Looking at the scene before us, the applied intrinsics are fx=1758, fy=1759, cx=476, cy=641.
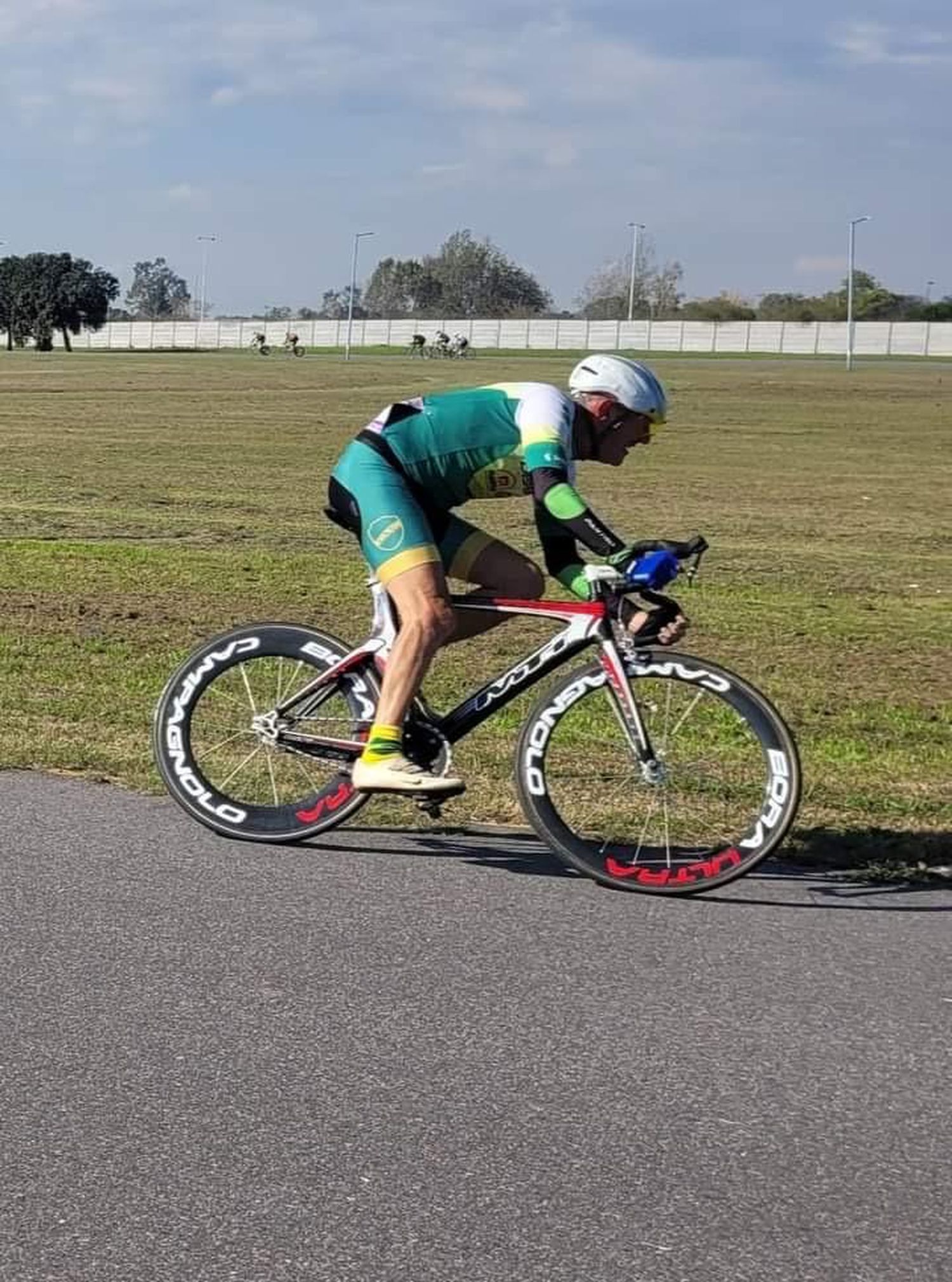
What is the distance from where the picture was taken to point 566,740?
18.7 ft

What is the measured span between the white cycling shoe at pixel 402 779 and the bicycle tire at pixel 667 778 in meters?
0.24

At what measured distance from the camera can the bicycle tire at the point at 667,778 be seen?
17.9ft

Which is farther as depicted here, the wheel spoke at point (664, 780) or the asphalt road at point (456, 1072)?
the wheel spoke at point (664, 780)

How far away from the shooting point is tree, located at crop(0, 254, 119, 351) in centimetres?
12247

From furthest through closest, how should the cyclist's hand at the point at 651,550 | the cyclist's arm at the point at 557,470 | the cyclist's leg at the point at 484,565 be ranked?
the cyclist's leg at the point at 484,565 → the cyclist's hand at the point at 651,550 → the cyclist's arm at the point at 557,470

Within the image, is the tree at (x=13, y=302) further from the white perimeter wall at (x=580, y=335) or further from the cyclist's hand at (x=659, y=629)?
the cyclist's hand at (x=659, y=629)

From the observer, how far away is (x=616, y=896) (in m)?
5.44

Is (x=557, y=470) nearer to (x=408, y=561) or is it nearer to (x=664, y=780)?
(x=408, y=561)

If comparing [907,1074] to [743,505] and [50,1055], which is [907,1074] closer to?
[50,1055]

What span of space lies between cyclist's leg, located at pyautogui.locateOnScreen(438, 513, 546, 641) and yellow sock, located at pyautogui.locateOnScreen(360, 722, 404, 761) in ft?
1.38

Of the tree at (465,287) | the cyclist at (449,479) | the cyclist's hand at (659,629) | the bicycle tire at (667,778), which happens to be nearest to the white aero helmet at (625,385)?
the cyclist at (449,479)

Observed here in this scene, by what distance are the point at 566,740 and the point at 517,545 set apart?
31.2 ft

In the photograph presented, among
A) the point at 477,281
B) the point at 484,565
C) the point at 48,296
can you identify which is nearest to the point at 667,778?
the point at 484,565

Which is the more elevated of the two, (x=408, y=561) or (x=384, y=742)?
(x=408, y=561)
